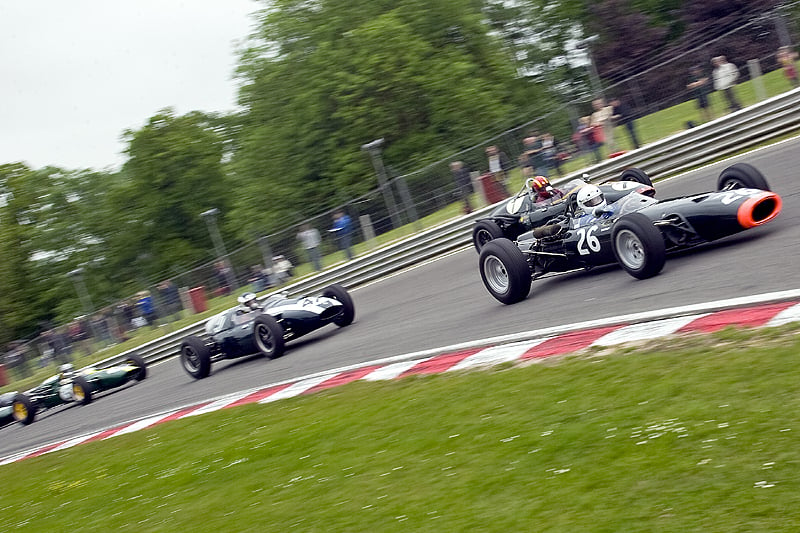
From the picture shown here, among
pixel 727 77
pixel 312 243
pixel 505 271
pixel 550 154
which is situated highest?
pixel 727 77

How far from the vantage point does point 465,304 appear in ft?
41.9

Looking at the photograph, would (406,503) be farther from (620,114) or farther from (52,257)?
(52,257)

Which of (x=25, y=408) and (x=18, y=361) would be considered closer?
(x=25, y=408)

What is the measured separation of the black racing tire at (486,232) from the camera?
1468cm

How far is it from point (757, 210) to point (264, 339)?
8049mm

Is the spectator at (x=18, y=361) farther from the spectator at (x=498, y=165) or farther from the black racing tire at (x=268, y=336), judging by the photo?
the black racing tire at (x=268, y=336)

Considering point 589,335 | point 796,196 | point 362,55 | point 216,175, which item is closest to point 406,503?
point 589,335

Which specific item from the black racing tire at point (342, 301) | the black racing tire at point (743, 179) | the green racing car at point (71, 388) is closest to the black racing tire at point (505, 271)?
the black racing tire at point (743, 179)

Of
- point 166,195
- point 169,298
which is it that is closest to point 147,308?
point 169,298

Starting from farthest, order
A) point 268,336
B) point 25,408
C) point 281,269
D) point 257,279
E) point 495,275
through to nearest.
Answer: point 257,279 < point 281,269 < point 25,408 < point 268,336 < point 495,275

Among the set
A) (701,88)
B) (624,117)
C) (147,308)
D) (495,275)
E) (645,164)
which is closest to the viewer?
(495,275)

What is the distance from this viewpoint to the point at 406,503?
17.4 ft

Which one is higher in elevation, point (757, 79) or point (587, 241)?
point (757, 79)

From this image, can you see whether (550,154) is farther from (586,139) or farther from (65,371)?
(65,371)
